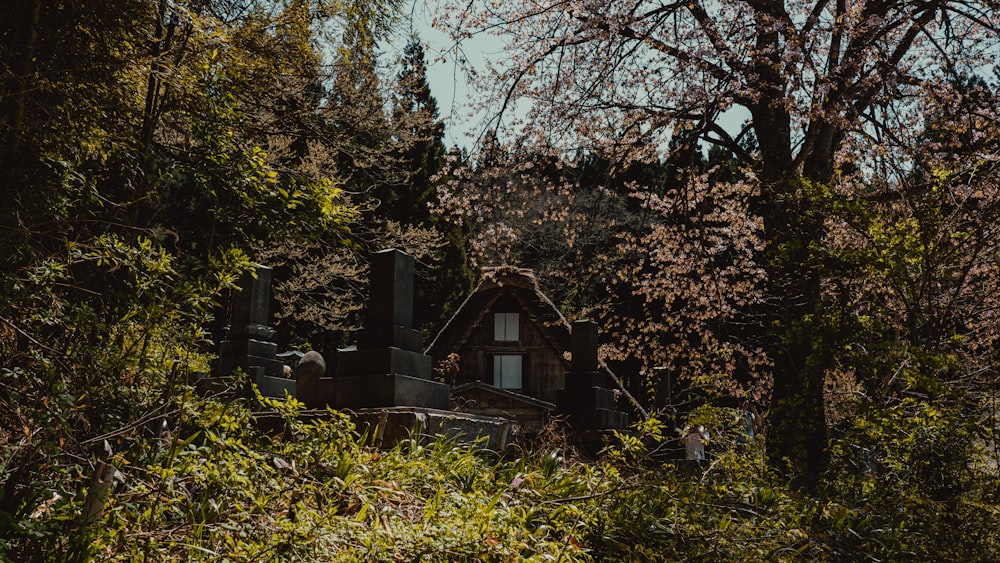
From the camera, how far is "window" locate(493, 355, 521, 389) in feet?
60.7

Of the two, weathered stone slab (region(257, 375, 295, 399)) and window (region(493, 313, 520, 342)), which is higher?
window (region(493, 313, 520, 342))

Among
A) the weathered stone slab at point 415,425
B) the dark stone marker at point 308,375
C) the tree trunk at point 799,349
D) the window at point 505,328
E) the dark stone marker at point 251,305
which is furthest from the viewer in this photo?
the window at point 505,328

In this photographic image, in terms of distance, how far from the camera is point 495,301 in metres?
17.7

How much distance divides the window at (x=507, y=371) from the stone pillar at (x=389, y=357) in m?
12.0

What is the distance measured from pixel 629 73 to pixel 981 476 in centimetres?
617

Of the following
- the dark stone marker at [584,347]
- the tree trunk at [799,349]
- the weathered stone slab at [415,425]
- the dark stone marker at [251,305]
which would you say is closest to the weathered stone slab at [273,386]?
the dark stone marker at [251,305]

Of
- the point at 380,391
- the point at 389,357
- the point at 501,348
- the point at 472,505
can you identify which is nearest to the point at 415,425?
the point at 380,391

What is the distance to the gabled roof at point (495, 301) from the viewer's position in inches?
600

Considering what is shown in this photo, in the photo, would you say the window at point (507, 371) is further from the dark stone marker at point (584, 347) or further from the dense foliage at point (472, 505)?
the dense foliage at point (472, 505)

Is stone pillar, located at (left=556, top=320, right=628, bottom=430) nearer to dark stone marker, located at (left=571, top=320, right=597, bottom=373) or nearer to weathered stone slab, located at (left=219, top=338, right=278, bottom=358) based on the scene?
dark stone marker, located at (left=571, top=320, right=597, bottom=373)

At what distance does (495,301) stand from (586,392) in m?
8.01

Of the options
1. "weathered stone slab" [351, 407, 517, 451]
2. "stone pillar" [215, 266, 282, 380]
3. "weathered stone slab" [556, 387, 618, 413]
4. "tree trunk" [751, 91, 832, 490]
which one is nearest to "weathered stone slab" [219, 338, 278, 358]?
"stone pillar" [215, 266, 282, 380]

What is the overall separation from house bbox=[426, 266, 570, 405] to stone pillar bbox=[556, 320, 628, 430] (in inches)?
271

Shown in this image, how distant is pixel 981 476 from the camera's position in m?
4.60
